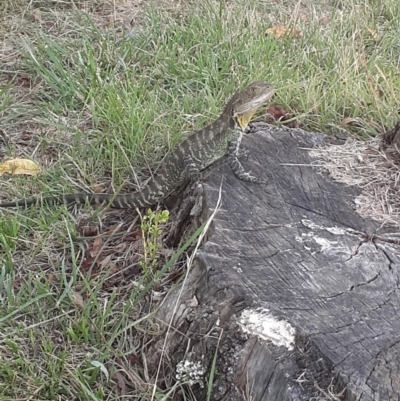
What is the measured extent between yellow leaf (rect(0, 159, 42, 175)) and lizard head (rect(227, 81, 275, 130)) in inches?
53.7

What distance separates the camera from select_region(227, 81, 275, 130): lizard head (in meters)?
4.25

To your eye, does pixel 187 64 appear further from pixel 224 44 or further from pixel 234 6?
pixel 234 6

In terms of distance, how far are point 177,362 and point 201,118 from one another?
7.07ft

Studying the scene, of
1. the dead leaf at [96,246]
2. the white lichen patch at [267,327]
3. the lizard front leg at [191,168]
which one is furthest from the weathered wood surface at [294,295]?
the dead leaf at [96,246]

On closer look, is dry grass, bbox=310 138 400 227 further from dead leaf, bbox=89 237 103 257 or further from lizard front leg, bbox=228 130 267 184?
dead leaf, bbox=89 237 103 257

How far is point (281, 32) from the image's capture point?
5707mm

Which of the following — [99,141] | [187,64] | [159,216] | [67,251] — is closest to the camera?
[159,216]

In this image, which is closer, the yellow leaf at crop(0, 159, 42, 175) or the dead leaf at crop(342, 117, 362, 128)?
the yellow leaf at crop(0, 159, 42, 175)

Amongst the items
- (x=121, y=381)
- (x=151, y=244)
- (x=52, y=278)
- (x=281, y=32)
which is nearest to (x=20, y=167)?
(x=52, y=278)

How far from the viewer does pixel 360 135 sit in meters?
4.74

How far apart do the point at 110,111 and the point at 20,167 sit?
0.74 m

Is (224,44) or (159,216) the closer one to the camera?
(159,216)

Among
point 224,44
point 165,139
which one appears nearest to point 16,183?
point 165,139

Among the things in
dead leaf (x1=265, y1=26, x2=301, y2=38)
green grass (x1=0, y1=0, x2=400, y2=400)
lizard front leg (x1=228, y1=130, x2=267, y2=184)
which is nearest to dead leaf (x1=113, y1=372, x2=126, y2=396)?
green grass (x1=0, y1=0, x2=400, y2=400)
